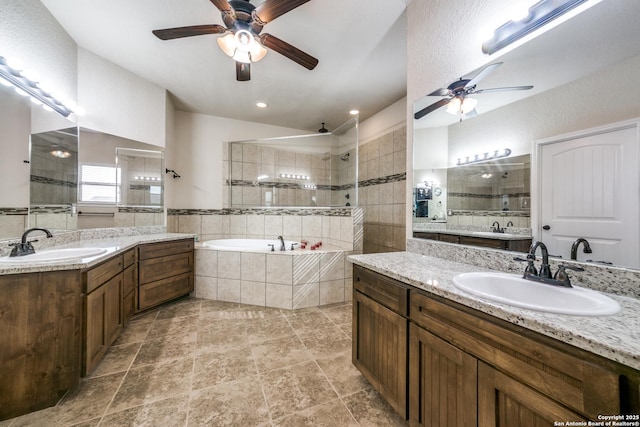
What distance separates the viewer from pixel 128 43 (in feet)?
7.44

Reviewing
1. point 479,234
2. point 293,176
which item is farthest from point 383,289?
point 293,176

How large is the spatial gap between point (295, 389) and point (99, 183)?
280 centimetres

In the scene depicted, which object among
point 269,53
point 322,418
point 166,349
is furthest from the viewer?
point 269,53

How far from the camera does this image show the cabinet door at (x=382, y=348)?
3.85ft

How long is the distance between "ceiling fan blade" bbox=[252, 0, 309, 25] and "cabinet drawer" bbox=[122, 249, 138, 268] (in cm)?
219

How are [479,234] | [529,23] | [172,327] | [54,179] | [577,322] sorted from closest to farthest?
1. [577,322]
2. [529,23]
3. [479,234]
4. [54,179]
5. [172,327]

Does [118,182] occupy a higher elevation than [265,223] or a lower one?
higher

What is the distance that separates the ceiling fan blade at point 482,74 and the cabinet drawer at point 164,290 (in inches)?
129

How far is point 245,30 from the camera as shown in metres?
1.68

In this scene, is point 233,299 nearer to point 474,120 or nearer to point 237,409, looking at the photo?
point 237,409

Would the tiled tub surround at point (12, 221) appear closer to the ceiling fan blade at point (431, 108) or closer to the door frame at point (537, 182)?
the ceiling fan blade at point (431, 108)

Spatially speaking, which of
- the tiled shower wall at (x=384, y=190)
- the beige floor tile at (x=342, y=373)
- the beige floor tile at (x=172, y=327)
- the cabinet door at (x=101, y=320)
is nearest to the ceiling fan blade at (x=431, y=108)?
the tiled shower wall at (x=384, y=190)

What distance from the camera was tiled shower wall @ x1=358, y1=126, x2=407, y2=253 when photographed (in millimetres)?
3248

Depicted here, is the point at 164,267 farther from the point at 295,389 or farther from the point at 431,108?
the point at 431,108
